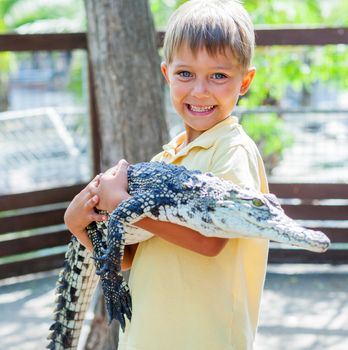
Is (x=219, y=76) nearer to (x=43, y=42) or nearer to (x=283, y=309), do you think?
(x=283, y=309)

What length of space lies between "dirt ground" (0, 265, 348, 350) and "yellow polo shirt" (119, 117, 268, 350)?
7.68 feet

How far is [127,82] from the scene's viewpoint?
3.69m

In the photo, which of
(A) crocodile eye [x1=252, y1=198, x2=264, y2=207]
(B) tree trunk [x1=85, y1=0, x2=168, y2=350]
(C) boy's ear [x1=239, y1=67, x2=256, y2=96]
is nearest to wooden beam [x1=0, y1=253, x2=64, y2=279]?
(B) tree trunk [x1=85, y1=0, x2=168, y2=350]

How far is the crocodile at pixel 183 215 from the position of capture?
1655mm

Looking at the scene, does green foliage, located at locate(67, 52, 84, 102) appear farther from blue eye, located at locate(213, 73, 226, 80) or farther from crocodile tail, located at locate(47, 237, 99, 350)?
blue eye, located at locate(213, 73, 226, 80)

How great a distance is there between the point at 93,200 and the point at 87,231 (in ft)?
0.42

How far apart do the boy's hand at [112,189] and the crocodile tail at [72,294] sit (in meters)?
0.39

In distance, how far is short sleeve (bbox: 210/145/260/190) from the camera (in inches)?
69.1

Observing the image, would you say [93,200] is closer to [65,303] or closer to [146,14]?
[65,303]

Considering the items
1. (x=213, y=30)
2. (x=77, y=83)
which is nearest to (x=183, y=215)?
(x=213, y=30)

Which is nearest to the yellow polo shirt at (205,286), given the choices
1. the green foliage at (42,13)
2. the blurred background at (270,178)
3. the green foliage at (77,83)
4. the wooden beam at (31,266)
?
the blurred background at (270,178)

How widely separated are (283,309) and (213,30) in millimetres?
3230

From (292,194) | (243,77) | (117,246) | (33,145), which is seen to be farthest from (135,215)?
(33,145)

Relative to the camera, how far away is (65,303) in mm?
2420
